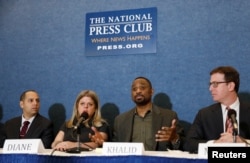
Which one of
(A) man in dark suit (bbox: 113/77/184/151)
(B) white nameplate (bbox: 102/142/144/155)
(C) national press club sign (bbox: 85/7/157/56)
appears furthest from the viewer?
(C) national press club sign (bbox: 85/7/157/56)

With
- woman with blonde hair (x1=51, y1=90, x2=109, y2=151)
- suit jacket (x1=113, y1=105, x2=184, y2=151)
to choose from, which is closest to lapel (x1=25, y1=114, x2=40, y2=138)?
woman with blonde hair (x1=51, y1=90, x2=109, y2=151)

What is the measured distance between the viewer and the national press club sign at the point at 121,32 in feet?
12.5

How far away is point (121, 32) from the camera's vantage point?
395cm

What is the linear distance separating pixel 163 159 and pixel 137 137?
1502 millimetres

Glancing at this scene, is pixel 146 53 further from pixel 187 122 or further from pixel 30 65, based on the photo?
pixel 30 65

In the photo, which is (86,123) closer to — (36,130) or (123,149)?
(36,130)

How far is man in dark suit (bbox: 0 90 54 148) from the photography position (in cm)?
355

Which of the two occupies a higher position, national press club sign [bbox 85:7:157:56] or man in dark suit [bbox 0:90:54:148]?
national press club sign [bbox 85:7:157:56]

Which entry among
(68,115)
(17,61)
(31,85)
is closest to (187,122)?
(68,115)

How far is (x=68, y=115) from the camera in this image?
4020 mm

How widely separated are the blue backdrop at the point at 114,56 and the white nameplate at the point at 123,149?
1.75m

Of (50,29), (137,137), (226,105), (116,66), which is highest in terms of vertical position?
(50,29)

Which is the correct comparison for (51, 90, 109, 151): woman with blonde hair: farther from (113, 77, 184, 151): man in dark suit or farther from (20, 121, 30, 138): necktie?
(20, 121, 30, 138): necktie

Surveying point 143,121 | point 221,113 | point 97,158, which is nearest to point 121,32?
point 143,121
